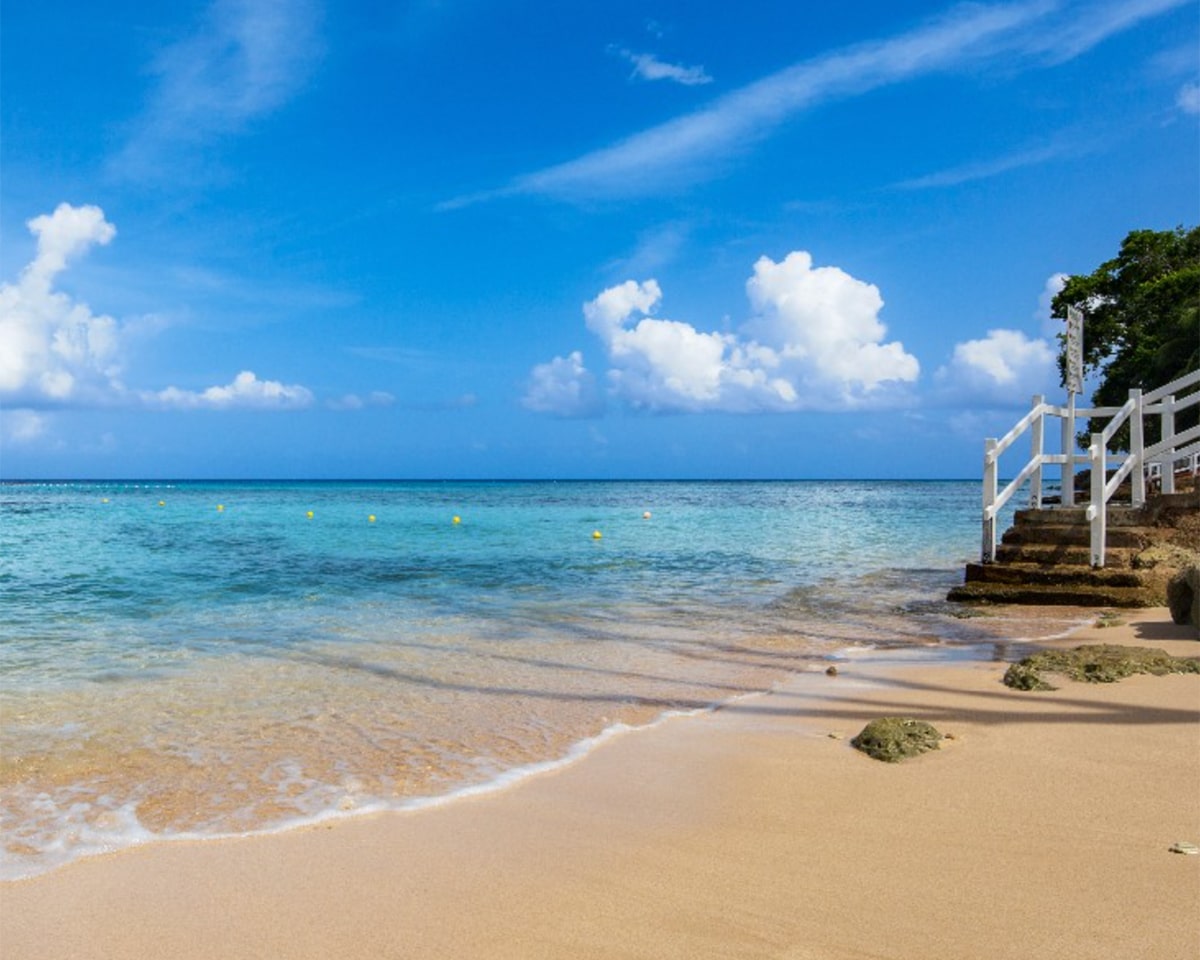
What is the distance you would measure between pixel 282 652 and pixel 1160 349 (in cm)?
2935

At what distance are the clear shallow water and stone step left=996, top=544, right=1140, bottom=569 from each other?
1.46m

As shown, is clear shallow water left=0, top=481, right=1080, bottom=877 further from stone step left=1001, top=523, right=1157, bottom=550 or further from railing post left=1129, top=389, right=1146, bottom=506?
railing post left=1129, top=389, right=1146, bottom=506

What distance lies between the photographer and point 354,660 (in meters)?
8.88

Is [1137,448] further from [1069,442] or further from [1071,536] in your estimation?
[1071,536]

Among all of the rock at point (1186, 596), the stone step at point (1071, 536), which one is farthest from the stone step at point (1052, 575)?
the rock at point (1186, 596)

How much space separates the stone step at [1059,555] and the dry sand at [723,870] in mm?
7185

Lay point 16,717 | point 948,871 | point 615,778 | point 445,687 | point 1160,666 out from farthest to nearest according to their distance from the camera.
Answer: point 445,687 → point 1160,666 → point 16,717 → point 615,778 → point 948,871

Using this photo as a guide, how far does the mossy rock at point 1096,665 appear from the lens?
22.5 feet

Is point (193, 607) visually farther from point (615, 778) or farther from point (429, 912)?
point (429, 912)

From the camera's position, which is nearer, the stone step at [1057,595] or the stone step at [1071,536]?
the stone step at [1057,595]

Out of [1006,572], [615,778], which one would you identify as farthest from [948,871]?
[1006,572]

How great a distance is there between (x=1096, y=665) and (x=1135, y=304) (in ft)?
108

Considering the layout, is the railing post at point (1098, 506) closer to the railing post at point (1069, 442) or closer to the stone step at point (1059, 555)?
the stone step at point (1059, 555)

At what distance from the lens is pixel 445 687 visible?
7695 mm
